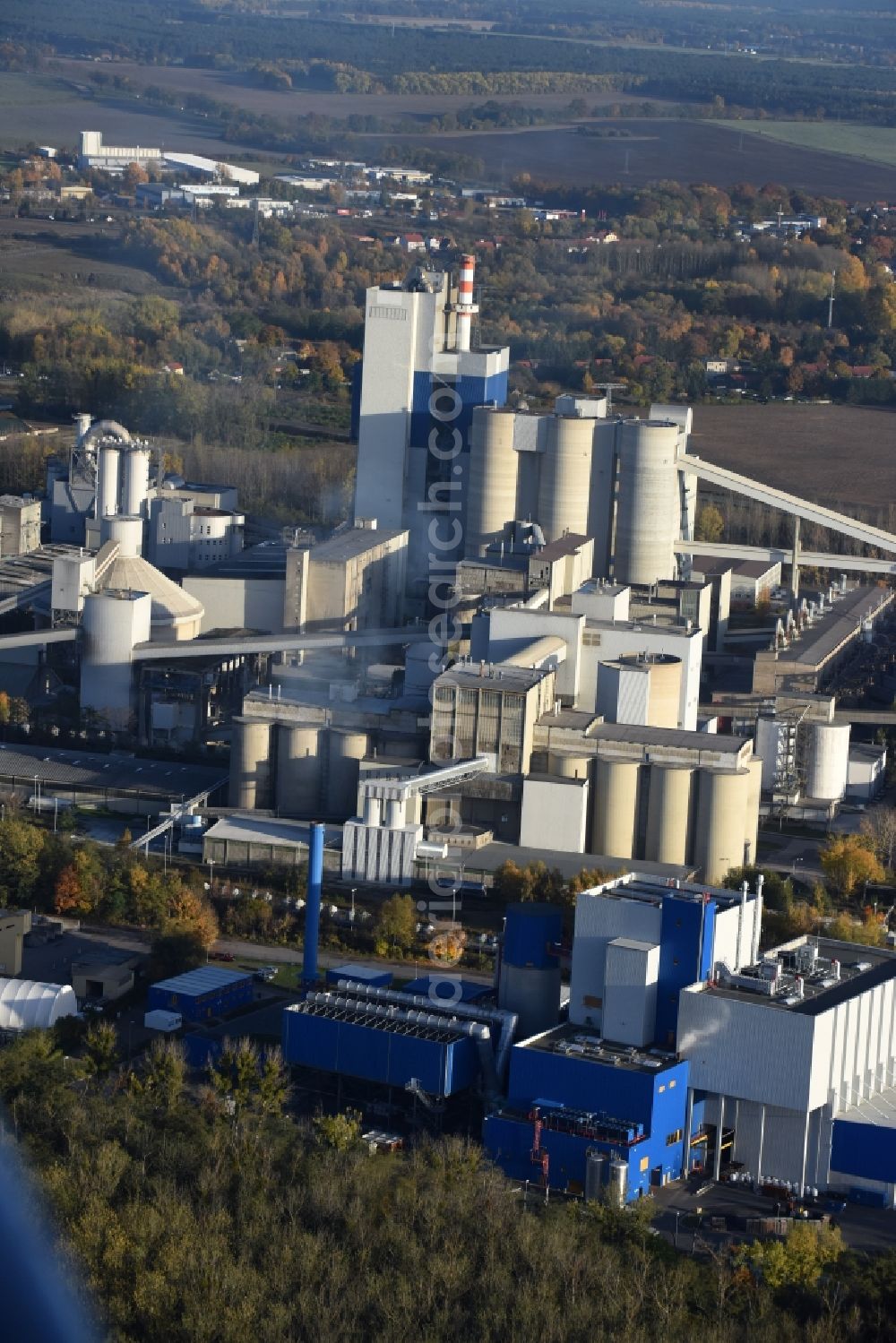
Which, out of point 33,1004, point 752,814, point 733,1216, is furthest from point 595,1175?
point 752,814

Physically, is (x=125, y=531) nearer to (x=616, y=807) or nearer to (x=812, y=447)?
(x=616, y=807)

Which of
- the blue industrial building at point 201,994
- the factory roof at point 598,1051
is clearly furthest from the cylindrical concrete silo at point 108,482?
the factory roof at point 598,1051

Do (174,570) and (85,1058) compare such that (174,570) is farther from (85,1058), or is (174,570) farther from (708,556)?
(85,1058)

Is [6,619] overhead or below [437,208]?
below

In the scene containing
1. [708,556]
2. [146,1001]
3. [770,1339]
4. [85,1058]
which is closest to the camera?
[770,1339]

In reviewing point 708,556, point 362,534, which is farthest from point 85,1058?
A: point 708,556

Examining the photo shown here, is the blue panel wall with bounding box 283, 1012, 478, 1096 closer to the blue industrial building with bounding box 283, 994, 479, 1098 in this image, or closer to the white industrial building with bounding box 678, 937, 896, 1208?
the blue industrial building with bounding box 283, 994, 479, 1098

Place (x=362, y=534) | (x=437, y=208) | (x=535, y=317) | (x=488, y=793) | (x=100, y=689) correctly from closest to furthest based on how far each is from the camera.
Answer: (x=488, y=793) → (x=100, y=689) → (x=362, y=534) → (x=535, y=317) → (x=437, y=208)
